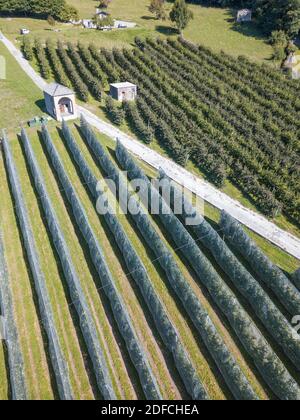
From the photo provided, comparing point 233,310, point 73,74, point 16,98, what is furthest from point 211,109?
point 233,310

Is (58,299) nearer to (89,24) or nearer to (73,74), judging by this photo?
(73,74)

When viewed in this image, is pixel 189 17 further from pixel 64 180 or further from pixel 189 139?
pixel 64 180

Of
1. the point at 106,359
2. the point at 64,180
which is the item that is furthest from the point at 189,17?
the point at 106,359

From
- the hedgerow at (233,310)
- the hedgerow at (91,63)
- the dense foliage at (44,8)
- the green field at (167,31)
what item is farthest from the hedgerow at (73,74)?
the hedgerow at (233,310)

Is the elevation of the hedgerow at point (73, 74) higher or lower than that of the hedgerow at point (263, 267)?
higher

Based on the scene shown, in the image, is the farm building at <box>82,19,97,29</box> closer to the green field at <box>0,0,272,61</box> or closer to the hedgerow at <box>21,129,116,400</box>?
the green field at <box>0,0,272,61</box>

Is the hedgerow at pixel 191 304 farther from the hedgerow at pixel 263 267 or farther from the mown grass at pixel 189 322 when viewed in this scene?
the hedgerow at pixel 263 267
